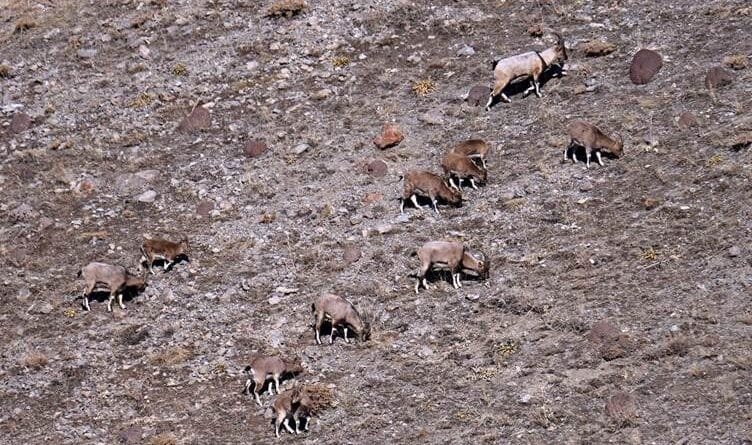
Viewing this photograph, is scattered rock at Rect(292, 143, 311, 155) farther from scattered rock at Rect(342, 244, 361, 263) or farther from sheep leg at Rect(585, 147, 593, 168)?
sheep leg at Rect(585, 147, 593, 168)

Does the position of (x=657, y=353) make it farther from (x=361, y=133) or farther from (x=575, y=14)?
(x=575, y=14)

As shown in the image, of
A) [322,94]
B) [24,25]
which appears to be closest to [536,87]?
[322,94]

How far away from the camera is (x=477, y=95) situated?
80.7 ft

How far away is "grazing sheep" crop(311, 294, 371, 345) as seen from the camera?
1833cm

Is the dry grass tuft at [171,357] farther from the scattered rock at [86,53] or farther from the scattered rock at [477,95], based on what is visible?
the scattered rock at [86,53]

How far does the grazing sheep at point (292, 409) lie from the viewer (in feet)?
54.4

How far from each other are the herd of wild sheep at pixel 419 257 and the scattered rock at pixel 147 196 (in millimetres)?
2267

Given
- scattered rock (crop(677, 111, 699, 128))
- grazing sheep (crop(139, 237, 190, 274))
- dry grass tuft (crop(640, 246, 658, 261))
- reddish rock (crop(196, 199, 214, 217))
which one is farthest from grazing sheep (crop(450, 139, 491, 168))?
grazing sheep (crop(139, 237, 190, 274))

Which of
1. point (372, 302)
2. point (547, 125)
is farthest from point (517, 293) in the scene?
point (547, 125)

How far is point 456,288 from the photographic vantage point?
19.1 m

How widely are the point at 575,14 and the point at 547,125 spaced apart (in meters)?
5.19

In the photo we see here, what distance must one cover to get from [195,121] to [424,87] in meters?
5.98

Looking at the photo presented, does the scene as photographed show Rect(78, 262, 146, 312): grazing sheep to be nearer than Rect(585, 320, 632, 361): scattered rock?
No

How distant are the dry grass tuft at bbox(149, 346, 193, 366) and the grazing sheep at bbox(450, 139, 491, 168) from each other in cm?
748
